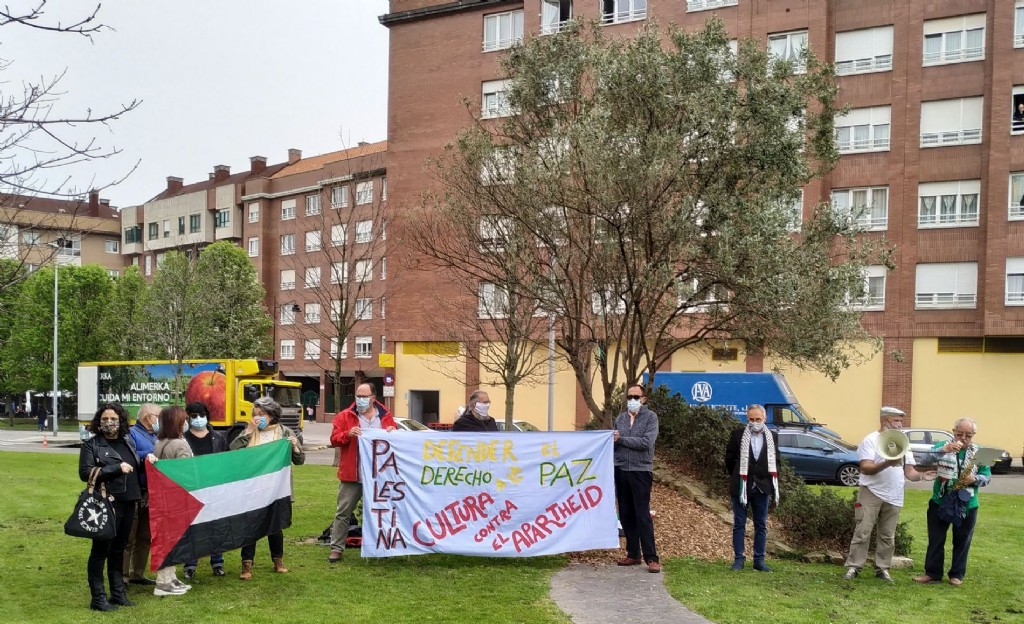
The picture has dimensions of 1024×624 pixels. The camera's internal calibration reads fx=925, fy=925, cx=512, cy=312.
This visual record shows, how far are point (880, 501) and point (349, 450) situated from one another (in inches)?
230

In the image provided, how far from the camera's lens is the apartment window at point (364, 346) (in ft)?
212

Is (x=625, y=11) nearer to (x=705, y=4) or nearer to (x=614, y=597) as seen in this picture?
(x=705, y=4)

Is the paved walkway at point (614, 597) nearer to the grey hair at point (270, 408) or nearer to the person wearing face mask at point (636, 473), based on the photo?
the person wearing face mask at point (636, 473)

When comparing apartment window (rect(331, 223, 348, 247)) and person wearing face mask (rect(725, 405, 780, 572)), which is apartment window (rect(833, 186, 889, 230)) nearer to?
apartment window (rect(331, 223, 348, 247))

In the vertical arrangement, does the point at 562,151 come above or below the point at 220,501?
above

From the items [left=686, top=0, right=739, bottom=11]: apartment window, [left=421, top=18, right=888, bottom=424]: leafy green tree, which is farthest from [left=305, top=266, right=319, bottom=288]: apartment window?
[left=421, top=18, right=888, bottom=424]: leafy green tree

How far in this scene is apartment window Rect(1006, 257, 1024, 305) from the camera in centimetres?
3425

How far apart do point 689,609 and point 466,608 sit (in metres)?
2.03

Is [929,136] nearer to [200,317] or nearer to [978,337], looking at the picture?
[978,337]

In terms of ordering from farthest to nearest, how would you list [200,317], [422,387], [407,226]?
[422,387], [200,317], [407,226]

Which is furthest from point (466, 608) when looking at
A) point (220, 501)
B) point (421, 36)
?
point (421, 36)

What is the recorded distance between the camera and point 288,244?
235ft

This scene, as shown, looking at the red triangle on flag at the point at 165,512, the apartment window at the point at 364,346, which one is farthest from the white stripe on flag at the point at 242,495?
the apartment window at the point at 364,346

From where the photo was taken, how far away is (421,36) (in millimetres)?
46438
